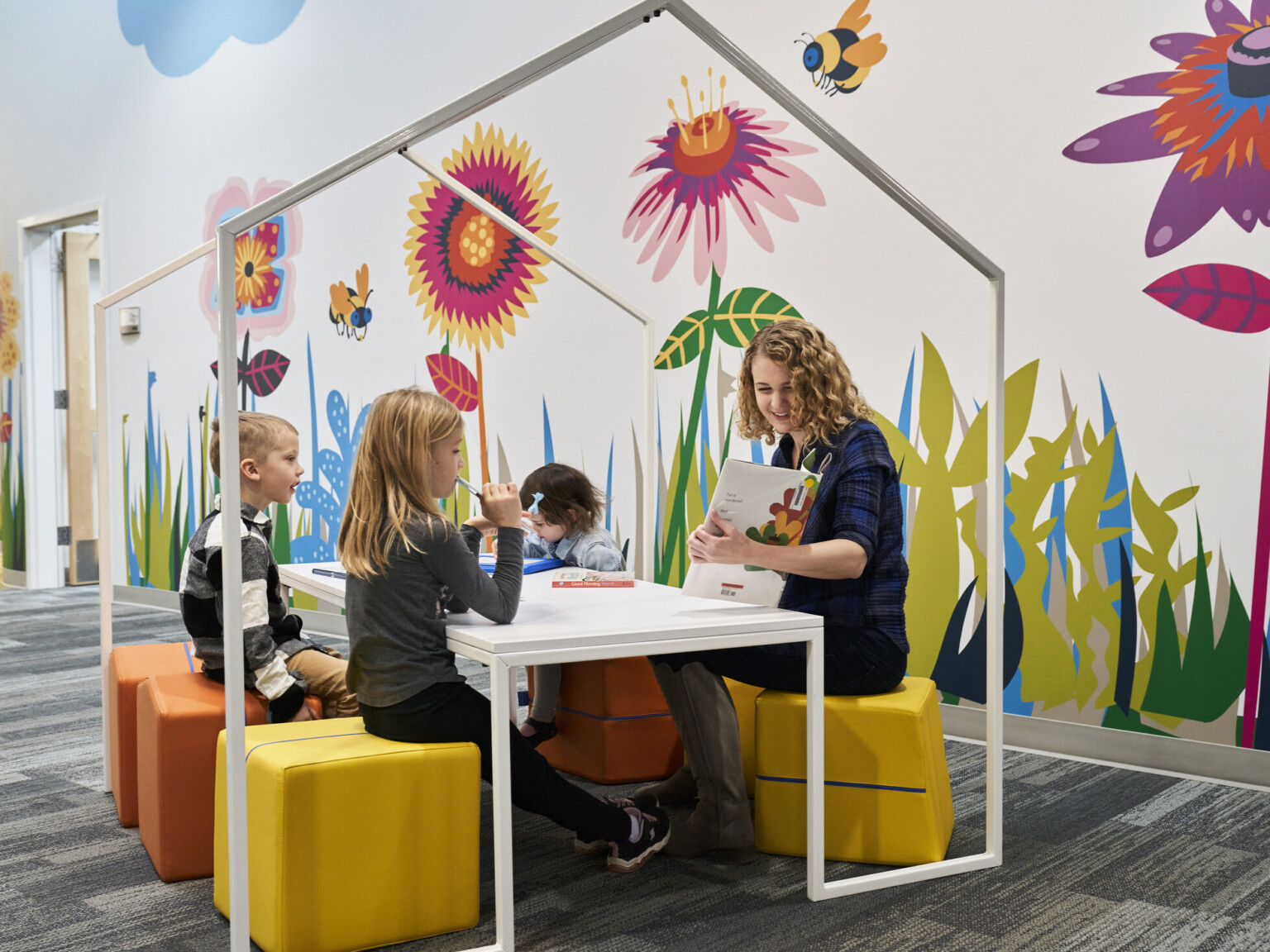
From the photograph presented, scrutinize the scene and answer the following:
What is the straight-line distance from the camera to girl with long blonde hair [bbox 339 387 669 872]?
180 cm

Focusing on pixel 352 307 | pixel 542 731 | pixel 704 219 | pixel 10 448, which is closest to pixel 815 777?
pixel 542 731

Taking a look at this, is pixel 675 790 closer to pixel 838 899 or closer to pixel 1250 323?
pixel 838 899

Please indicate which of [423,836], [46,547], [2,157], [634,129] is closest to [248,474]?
[423,836]

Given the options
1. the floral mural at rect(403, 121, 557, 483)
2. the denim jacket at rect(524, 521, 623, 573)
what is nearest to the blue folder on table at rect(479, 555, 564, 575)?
the denim jacket at rect(524, 521, 623, 573)

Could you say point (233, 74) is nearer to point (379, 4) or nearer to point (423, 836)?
point (379, 4)

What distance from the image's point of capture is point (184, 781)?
2029 millimetres

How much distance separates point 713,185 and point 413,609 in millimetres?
2259

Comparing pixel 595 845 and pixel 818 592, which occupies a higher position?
pixel 818 592

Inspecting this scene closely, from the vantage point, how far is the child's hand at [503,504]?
6.28 feet

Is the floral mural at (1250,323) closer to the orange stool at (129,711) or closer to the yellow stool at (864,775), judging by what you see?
the yellow stool at (864,775)

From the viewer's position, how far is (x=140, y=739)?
218cm

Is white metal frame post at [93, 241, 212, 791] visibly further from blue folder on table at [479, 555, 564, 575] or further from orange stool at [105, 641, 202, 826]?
blue folder on table at [479, 555, 564, 575]

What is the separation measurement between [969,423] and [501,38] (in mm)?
2430

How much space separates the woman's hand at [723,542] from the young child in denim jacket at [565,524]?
829 millimetres
